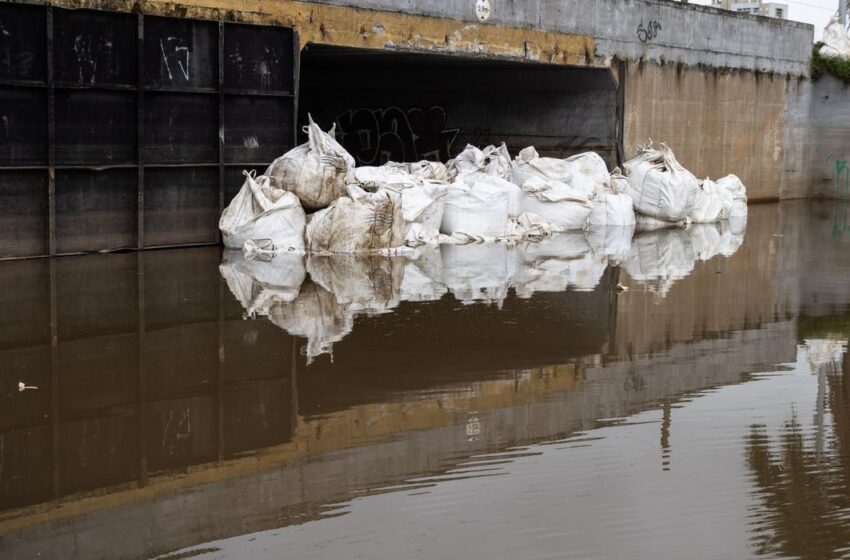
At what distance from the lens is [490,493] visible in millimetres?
4516

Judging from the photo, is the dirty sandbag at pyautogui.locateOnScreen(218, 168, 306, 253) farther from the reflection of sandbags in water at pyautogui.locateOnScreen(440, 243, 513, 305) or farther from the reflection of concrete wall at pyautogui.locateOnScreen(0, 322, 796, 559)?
the reflection of concrete wall at pyautogui.locateOnScreen(0, 322, 796, 559)

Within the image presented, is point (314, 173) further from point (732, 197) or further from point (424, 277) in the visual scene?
point (732, 197)

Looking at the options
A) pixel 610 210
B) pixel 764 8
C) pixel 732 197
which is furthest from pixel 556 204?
pixel 764 8

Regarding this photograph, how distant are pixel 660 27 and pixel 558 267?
9.58 m

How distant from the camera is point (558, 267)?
11.6 m

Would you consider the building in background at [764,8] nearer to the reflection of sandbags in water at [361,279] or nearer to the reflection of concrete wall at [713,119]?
the reflection of concrete wall at [713,119]

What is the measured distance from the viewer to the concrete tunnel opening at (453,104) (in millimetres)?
18938

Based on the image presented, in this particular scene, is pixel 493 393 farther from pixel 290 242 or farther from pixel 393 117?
pixel 393 117

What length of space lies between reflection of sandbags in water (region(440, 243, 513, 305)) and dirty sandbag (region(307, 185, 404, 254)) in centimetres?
71

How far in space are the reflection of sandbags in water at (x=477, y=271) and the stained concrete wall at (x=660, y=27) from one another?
11.5 feet

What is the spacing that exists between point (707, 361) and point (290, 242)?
6.13 metres

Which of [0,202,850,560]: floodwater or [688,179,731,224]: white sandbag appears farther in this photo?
[688,179,731,224]: white sandbag

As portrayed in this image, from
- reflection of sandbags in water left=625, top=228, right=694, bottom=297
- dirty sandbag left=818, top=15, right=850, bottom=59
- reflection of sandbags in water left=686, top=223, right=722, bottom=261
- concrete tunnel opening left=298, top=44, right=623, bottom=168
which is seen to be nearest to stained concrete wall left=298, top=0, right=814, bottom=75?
dirty sandbag left=818, top=15, right=850, bottom=59

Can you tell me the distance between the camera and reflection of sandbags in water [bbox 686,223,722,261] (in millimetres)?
13477
